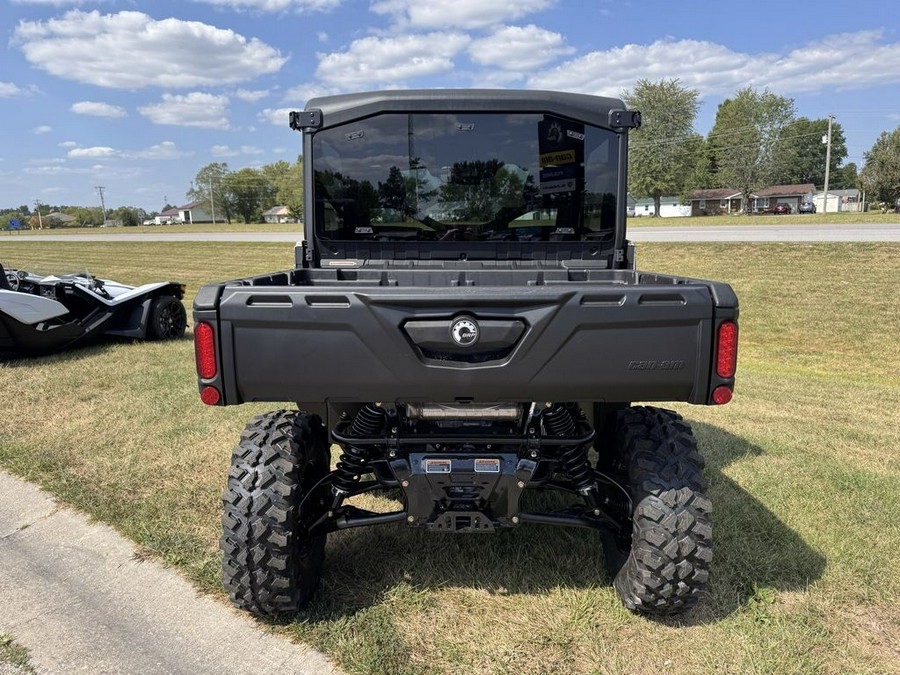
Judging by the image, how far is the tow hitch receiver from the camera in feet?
8.66

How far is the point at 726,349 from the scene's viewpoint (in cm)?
238

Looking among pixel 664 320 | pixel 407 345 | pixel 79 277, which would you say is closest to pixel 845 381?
pixel 664 320

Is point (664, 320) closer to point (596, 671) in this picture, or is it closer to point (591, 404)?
point (591, 404)

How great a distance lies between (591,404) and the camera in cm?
326

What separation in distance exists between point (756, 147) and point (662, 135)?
1473 centimetres

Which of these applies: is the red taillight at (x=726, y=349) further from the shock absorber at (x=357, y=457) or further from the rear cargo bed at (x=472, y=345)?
the shock absorber at (x=357, y=457)

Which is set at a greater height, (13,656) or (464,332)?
(464,332)

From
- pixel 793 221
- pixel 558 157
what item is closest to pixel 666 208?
pixel 793 221

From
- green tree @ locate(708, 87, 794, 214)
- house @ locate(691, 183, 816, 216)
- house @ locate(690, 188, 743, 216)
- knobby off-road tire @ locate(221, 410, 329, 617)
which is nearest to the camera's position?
knobby off-road tire @ locate(221, 410, 329, 617)

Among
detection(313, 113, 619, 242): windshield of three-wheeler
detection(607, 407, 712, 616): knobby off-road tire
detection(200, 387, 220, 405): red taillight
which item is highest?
detection(313, 113, 619, 242): windshield of three-wheeler

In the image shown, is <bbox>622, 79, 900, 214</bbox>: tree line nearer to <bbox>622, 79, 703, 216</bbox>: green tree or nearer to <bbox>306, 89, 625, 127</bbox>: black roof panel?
<bbox>622, 79, 703, 216</bbox>: green tree

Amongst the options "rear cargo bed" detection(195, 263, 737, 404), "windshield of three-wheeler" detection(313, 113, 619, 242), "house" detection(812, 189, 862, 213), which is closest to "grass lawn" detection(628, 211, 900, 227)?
"windshield of three-wheeler" detection(313, 113, 619, 242)

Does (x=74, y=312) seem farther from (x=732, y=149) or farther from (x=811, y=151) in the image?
(x=811, y=151)

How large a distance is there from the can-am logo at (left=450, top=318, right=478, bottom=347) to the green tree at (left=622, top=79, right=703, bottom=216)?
56920 mm
